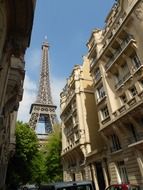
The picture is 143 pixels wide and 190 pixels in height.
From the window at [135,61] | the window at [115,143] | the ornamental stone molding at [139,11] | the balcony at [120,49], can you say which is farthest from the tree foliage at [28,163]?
the ornamental stone molding at [139,11]

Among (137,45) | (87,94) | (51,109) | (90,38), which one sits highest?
(51,109)

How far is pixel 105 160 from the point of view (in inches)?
854

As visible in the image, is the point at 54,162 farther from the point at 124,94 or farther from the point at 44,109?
the point at 44,109

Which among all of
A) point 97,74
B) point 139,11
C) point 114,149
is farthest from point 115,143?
point 139,11

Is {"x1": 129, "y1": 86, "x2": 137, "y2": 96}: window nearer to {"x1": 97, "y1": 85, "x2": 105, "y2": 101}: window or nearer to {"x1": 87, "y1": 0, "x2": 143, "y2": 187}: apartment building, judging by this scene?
{"x1": 87, "y1": 0, "x2": 143, "y2": 187}: apartment building

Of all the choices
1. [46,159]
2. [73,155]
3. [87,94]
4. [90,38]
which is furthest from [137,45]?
[46,159]

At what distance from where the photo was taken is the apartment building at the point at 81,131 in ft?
86.4

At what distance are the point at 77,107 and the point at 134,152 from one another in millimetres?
14744

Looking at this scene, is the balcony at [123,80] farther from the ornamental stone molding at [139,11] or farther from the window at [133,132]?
the ornamental stone molding at [139,11]

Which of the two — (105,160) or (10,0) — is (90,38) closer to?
(105,160)

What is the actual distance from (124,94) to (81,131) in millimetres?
10714

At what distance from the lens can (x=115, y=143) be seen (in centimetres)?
1984

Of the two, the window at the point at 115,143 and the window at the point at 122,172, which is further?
the window at the point at 115,143

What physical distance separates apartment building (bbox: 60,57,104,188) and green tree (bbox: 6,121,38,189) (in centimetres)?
627
